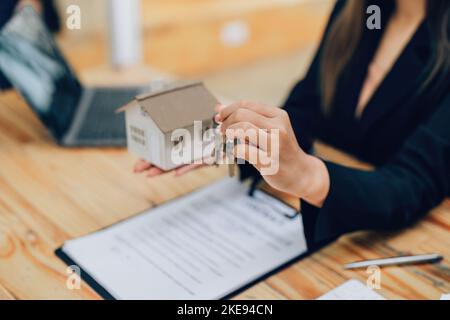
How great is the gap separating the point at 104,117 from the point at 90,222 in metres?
0.36

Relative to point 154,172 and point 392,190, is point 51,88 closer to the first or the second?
point 154,172

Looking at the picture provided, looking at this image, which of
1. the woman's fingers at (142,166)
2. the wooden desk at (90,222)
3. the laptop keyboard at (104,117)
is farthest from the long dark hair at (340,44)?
the woman's fingers at (142,166)

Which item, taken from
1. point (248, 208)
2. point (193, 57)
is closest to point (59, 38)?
point (193, 57)

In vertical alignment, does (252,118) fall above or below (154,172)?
above

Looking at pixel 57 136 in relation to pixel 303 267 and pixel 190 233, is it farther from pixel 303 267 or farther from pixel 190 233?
pixel 303 267

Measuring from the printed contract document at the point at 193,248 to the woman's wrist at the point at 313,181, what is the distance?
8 cm

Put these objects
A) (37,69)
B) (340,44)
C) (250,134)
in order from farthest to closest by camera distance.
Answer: (340,44) → (37,69) → (250,134)

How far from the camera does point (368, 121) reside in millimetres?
1161

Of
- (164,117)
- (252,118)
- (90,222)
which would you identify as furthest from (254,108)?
(90,222)

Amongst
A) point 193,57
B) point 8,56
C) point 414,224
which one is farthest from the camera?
point 193,57

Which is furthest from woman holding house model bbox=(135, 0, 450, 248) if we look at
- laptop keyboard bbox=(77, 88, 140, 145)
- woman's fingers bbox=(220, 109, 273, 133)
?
laptop keyboard bbox=(77, 88, 140, 145)

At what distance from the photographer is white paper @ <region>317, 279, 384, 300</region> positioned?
728 millimetres
